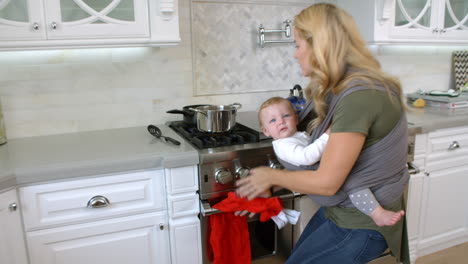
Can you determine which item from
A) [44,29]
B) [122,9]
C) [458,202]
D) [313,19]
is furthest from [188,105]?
[458,202]

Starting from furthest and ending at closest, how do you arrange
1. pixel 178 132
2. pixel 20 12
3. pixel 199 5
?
pixel 199 5 < pixel 178 132 < pixel 20 12

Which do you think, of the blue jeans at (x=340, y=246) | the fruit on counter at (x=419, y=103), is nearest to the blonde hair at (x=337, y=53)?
the blue jeans at (x=340, y=246)

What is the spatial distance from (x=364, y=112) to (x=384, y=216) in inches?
14.0

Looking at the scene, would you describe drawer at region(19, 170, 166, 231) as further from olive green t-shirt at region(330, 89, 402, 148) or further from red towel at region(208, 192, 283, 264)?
olive green t-shirt at region(330, 89, 402, 148)

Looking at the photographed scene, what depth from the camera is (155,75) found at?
224 centimetres

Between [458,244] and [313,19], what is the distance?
225cm

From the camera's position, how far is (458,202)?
2469 millimetres

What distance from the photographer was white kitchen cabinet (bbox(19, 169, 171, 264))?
153cm

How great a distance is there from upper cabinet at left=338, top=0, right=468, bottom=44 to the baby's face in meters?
1.18

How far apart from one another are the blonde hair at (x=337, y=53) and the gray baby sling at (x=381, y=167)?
6cm

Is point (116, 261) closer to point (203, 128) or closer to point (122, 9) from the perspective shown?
point (203, 128)

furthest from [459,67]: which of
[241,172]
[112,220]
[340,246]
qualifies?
[112,220]

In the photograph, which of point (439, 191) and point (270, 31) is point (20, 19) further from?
point (439, 191)

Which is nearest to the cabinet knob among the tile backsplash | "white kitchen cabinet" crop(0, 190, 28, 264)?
"white kitchen cabinet" crop(0, 190, 28, 264)
